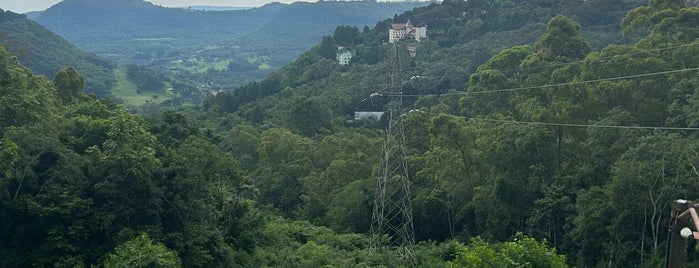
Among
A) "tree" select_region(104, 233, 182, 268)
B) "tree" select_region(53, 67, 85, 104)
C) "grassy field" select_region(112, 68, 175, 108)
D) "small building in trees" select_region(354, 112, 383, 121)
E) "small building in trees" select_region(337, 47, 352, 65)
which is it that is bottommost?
"grassy field" select_region(112, 68, 175, 108)

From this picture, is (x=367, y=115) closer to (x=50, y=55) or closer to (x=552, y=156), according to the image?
(x=552, y=156)

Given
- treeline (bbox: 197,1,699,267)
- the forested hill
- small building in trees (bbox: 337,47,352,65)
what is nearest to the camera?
treeline (bbox: 197,1,699,267)

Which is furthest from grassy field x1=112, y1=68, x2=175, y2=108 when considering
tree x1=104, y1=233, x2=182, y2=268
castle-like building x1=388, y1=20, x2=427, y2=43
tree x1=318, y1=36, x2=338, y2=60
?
tree x1=104, y1=233, x2=182, y2=268

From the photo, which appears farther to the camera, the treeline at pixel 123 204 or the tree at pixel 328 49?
the tree at pixel 328 49

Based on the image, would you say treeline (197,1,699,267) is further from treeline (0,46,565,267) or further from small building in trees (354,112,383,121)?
small building in trees (354,112,383,121)

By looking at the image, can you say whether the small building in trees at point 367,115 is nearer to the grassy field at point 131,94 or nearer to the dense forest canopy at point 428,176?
the dense forest canopy at point 428,176

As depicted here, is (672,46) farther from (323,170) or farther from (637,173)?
(323,170)

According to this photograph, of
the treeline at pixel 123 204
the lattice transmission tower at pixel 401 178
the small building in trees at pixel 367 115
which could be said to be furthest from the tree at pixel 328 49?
the lattice transmission tower at pixel 401 178
